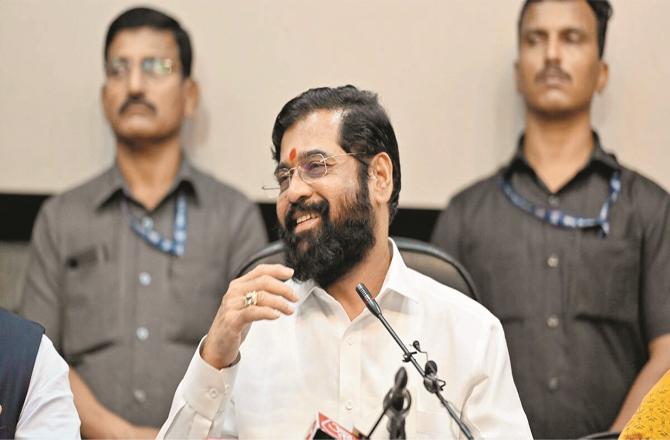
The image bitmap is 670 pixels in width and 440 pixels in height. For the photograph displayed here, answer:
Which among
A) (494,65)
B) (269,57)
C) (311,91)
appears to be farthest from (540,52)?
(311,91)

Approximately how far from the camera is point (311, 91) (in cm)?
250

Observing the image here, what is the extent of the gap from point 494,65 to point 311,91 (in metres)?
1.54

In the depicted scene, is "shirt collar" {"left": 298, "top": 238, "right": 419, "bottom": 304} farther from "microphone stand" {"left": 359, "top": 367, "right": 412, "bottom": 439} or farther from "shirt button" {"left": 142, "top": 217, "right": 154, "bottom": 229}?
"shirt button" {"left": 142, "top": 217, "right": 154, "bottom": 229}

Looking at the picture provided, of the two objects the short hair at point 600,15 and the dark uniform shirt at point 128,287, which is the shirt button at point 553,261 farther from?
the dark uniform shirt at point 128,287

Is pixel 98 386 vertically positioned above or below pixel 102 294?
below

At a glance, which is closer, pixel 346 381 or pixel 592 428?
pixel 346 381

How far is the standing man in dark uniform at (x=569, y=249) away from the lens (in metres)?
3.33

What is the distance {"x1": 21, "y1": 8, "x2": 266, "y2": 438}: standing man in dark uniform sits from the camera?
345 centimetres

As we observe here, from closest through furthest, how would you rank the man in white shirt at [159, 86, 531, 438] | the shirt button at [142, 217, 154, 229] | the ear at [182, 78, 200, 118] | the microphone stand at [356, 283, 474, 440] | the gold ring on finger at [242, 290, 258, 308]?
A: 1. the microphone stand at [356, 283, 474, 440]
2. the gold ring on finger at [242, 290, 258, 308]
3. the man in white shirt at [159, 86, 531, 438]
4. the shirt button at [142, 217, 154, 229]
5. the ear at [182, 78, 200, 118]

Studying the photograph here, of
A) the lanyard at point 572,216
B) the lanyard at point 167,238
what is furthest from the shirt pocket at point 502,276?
the lanyard at point 167,238

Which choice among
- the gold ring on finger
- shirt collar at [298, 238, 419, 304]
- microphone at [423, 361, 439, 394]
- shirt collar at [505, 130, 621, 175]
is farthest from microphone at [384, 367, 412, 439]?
shirt collar at [505, 130, 621, 175]

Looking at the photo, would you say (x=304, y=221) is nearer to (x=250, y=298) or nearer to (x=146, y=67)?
(x=250, y=298)

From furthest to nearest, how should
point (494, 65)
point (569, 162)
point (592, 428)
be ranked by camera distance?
point (494, 65) → point (569, 162) → point (592, 428)

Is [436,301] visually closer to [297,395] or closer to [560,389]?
[297,395]
